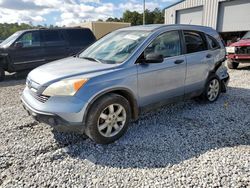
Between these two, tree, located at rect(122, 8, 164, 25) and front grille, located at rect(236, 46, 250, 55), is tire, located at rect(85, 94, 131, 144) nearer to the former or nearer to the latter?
front grille, located at rect(236, 46, 250, 55)

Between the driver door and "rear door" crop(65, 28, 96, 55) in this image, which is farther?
"rear door" crop(65, 28, 96, 55)

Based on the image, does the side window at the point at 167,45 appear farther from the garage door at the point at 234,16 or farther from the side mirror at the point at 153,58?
the garage door at the point at 234,16

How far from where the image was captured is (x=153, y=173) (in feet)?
9.20

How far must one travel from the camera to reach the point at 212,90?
525 cm

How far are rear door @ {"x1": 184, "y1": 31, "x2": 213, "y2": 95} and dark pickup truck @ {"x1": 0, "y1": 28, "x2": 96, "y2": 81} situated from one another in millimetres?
5978

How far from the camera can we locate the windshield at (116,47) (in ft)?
12.1

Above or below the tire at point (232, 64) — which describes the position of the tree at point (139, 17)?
above

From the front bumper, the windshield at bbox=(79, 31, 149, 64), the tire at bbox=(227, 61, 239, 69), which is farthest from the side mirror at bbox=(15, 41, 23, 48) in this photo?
the tire at bbox=(227, 61, 239, 69)

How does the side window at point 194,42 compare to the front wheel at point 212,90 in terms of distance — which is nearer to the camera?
the side window at point 194,42

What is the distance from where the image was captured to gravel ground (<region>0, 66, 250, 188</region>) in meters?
2.68

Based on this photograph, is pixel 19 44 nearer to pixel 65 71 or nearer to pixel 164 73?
pixel 65 71

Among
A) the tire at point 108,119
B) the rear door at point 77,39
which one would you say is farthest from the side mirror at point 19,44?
the tire at point 108,119

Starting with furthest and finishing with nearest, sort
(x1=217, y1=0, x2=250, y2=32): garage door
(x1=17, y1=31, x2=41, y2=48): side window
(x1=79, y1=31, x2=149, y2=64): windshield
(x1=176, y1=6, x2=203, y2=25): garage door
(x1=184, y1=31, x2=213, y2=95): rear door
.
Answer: (x1=176, y1=6, x2=203, y2=25): garage door < (x1=217, y1=0, x2=250, y2=32): garage door < (x1=17, y1=31, x2=41, y2=48): side window < (x1=184, y1=31, x2=213, y2=95): rear door < (x1=79, y1=31, x2=149, y2=64): windshield

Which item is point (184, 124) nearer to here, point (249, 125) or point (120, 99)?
point (249, 125)
